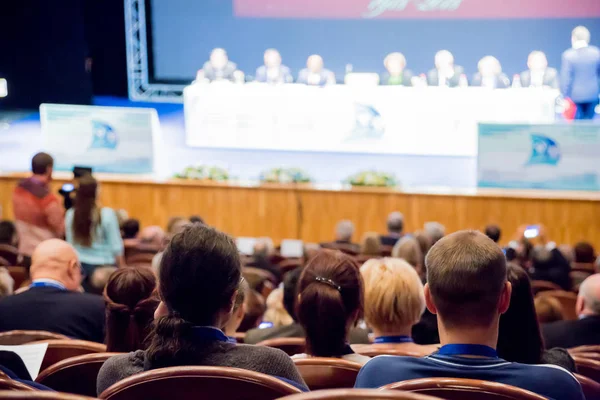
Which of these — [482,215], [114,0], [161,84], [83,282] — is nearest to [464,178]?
[482,215]

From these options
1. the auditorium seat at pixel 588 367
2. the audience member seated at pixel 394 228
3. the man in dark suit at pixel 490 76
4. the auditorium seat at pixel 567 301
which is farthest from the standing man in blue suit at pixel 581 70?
the auditorium seat at pixel 588 367

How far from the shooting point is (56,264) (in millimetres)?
3457

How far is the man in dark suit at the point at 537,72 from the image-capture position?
9297 millimetres

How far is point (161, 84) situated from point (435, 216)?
14.9 ft

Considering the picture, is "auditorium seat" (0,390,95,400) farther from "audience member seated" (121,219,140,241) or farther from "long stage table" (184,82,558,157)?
"long stage table" (184,82,558,157)

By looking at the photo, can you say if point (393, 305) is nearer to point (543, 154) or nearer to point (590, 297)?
point (590, 297)

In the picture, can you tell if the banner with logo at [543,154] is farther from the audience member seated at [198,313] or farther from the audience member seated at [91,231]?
the audience member seated at [198,313]

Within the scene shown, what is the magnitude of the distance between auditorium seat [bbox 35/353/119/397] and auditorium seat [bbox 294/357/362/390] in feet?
1.73

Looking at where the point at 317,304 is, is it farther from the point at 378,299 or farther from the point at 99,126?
the point at 99,126

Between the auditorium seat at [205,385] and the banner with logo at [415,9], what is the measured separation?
28.9 feet

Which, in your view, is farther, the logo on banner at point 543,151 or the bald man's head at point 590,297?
the logo on banner at point 543,151

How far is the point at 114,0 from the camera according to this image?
10742 millimetres

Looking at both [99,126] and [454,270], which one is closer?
[454,270]

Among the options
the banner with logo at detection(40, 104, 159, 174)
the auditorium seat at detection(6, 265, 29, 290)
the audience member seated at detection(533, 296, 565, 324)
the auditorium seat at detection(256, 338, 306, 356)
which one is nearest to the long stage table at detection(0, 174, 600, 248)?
the banner with logo at detection(40, 104, 159, 174)
